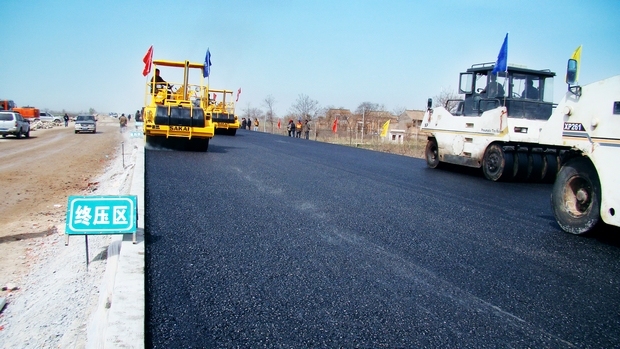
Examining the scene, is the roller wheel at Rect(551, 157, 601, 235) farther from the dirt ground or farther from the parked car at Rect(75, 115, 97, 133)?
the parked car at Rect(75, 115, 97, 133)

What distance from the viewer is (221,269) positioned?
13.4 feet

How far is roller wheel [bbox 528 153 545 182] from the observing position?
35.2ft

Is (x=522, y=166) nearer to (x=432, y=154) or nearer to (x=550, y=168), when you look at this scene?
(x=550, y=168)

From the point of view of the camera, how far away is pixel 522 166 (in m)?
10.6

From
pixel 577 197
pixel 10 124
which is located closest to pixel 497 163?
pixel 577 197

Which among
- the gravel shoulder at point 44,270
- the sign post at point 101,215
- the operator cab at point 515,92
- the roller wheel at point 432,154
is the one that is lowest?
the gravel shoulder at point 44,270

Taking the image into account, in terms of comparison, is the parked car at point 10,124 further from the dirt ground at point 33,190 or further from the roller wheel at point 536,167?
the roller wheel at point 536,167

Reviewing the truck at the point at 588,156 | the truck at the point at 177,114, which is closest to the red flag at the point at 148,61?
the truck at the point at 177,114

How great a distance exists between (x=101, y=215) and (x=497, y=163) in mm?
8840

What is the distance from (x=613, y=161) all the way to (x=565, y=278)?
1772 millimetres

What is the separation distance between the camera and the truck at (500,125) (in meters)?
10.6

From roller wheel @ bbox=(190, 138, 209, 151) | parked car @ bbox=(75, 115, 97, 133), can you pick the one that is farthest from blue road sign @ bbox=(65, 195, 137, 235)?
parked car @ bbox=(75, 115, 97, 133)

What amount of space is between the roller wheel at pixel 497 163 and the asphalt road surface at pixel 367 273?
2738 millimetres

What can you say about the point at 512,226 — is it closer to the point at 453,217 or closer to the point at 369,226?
the point at 453,217
